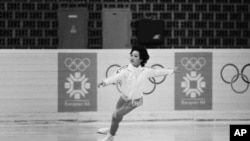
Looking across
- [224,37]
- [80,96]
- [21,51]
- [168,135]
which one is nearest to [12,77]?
[21,51]

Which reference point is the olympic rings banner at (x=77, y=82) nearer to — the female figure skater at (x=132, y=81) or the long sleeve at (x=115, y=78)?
the female figure skater at (x=132, y=81)

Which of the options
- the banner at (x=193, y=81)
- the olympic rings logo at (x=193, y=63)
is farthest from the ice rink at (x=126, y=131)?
the olympic rings logo at (x=193, y=63)

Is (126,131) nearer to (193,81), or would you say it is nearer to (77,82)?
(77,82)

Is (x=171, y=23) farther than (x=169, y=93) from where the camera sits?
Yes

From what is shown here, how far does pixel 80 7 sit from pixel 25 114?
6864 mm

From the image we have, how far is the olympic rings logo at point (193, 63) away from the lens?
13.2 metres

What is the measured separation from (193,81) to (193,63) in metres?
0.44

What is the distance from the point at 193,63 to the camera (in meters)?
13.2

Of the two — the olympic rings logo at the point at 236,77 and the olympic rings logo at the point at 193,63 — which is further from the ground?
the olympic rings logo at the point at 193,63

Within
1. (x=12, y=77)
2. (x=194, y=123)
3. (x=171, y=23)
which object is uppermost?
(x=171, y=23)

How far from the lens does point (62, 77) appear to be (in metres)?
12.8

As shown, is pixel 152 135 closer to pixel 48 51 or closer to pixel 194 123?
pixel 194 123

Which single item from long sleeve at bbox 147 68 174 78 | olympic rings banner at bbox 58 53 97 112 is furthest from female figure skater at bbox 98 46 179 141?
olympic rings banner at bbox 58 53 97 112

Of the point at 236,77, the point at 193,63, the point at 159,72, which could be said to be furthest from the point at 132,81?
the point at 236,77
